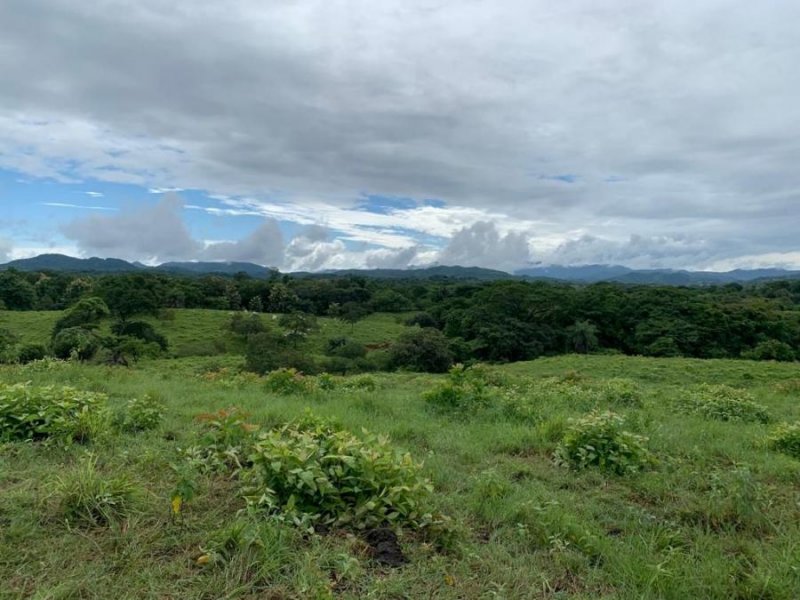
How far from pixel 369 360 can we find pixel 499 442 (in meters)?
34.3

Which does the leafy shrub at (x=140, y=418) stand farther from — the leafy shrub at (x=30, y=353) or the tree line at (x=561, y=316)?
the tree line at (x=561, y=316)

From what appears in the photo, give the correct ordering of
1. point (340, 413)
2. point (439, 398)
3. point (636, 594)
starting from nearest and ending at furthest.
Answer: point (636, 594) < point (340, 413) < point (439, 398)

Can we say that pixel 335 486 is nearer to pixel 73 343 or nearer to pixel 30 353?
pixel 30 353

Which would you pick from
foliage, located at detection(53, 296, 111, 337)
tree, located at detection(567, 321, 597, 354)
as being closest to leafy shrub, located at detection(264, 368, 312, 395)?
tree, located at detection(567, 321, 597, 354)

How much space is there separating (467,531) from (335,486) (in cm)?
98

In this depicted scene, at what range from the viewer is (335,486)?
3680 mm

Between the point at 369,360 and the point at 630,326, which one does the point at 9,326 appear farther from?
the point at 630,326

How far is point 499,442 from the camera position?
19.7 ft

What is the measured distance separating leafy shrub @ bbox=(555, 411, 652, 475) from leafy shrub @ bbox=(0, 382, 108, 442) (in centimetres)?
468

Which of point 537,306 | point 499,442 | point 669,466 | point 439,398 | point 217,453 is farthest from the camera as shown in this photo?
point 537,306

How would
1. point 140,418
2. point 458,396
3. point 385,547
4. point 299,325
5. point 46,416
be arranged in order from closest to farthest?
1. point 385,547
2. point 46,416
3. point 140,418
4. point 458,396
5. point 299,325

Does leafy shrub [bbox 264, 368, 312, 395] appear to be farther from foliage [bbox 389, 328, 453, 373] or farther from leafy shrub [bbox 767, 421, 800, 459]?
foliage [bbox 389, 328, 453, 373]

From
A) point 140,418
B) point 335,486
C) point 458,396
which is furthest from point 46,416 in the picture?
point 458,396

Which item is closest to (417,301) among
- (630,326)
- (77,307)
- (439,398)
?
(630,326)
